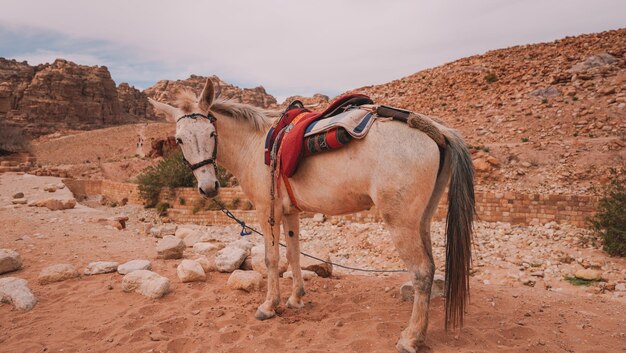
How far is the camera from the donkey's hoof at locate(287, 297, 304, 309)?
162 inches

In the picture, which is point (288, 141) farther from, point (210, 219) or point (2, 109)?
point (2, 109)

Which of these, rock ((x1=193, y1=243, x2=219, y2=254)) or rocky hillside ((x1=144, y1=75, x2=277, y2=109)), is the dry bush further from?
rocky hillside ((x1=144, y1=75, x2=277, y2=109))

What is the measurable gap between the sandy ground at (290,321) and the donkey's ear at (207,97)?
228 cm

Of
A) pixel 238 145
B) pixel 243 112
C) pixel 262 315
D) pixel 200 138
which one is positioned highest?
pixel 243 112

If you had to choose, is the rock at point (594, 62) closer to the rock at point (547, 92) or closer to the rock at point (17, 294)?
the rock at point (547, 92)

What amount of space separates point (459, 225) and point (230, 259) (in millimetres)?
3598

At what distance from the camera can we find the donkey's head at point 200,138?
3.50m

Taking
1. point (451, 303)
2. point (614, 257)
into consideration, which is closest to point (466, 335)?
point (451, 303)

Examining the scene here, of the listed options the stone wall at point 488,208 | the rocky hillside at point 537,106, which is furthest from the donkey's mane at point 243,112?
the rocky hillside at point 537,106

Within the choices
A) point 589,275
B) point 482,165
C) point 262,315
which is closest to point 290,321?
point 262,315

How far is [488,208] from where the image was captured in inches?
439

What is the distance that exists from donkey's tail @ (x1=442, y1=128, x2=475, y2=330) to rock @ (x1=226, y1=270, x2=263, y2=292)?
2515 millimetres

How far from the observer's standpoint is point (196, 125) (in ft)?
11.6

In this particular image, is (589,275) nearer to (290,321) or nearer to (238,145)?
(290,321)
